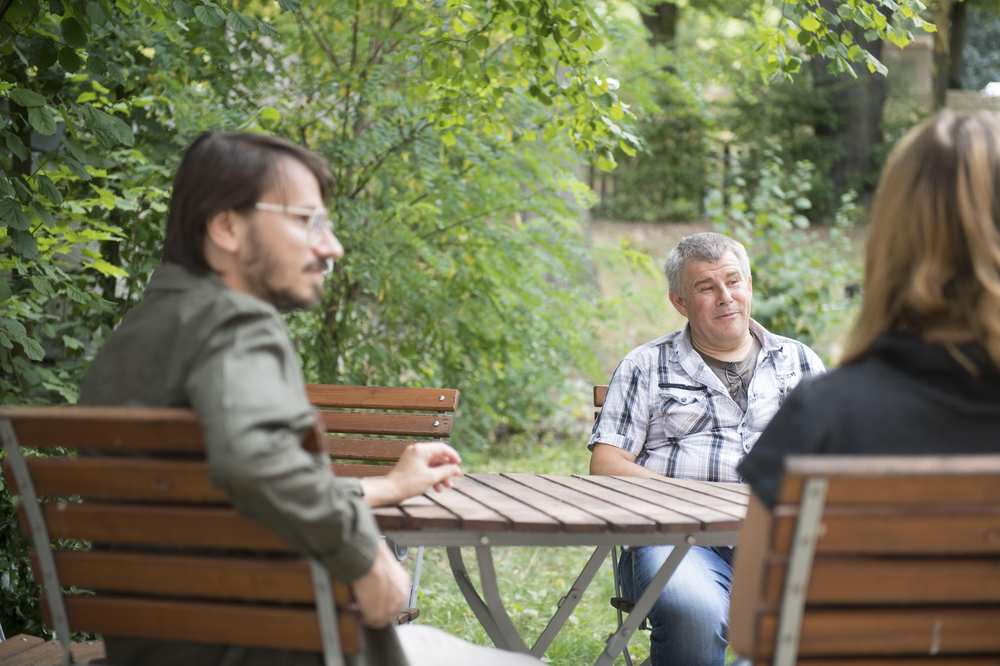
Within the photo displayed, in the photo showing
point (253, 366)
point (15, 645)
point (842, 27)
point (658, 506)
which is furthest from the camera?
point (842, 27)

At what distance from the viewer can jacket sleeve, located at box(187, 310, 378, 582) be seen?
1783mm

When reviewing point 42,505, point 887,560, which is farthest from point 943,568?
point 42,505

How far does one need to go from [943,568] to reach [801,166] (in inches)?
319

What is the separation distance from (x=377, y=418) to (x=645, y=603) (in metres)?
1.23

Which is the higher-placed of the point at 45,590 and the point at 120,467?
the point at 120,467

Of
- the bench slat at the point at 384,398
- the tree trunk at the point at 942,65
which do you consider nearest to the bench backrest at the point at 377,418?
the bench slat at the point at 384,398

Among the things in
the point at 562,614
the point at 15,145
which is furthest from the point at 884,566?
the point at 15,145

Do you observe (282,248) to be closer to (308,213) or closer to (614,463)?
(308,213)

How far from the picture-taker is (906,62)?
22875 millimetres

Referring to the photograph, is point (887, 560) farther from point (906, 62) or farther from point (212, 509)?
point (906, 62)

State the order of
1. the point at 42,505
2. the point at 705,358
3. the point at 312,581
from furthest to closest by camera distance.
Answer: the point at 705,358, the point at 42,505, the point at 312,581

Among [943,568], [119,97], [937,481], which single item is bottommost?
[943,568]

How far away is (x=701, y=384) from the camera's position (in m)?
3.95

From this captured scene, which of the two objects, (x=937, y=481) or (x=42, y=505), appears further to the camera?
(x=42, y=505)
